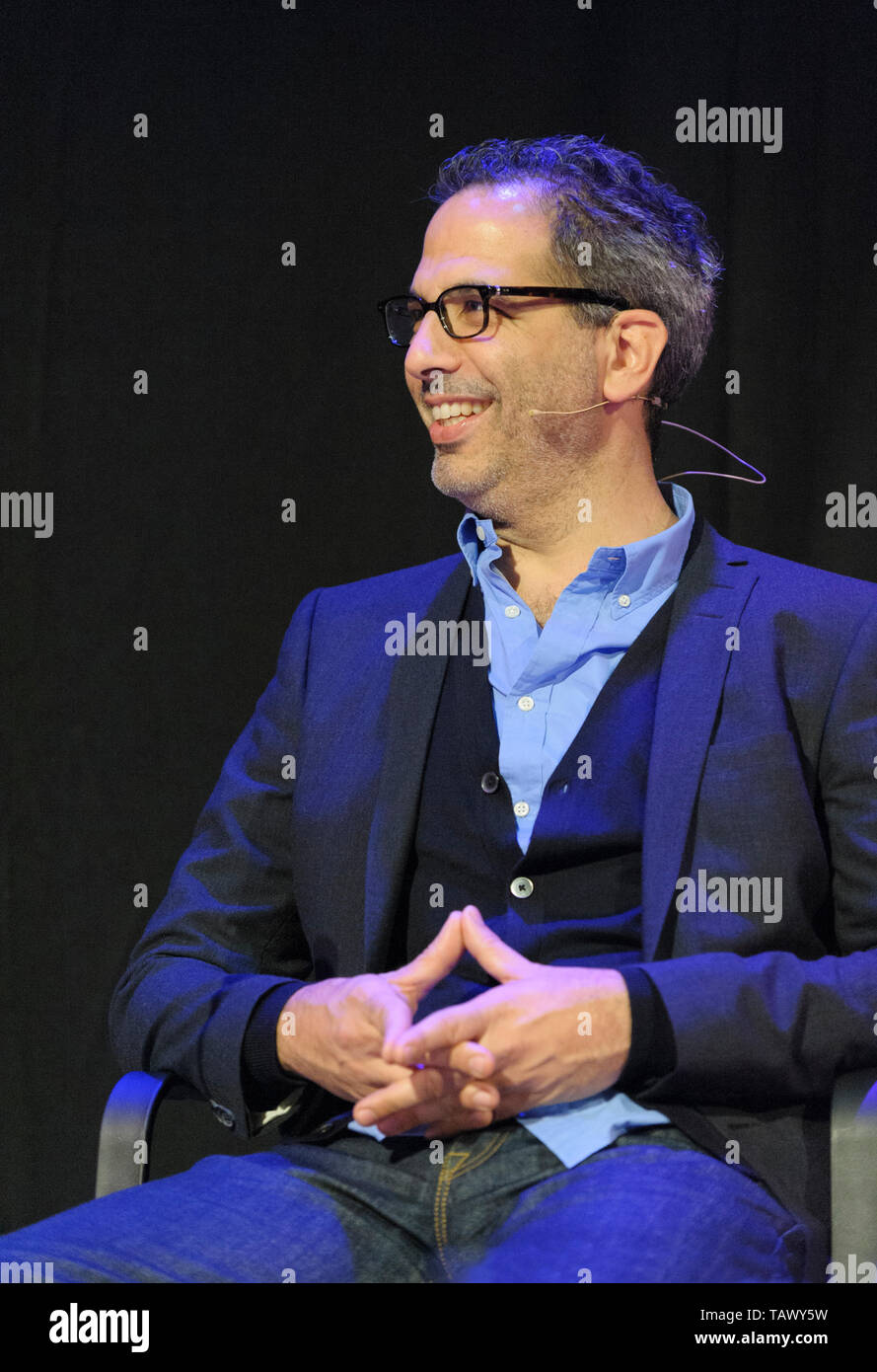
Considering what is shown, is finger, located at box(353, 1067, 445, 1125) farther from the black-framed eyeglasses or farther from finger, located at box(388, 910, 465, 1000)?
the black-framed eyeglasses

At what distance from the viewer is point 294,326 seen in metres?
2.74

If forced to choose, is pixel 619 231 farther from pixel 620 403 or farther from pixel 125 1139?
pixel 125 1139

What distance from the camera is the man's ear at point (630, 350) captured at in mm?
2213

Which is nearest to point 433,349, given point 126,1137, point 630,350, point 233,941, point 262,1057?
point 630,350

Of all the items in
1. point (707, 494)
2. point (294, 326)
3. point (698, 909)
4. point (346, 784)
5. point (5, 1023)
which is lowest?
point (5, 1023)

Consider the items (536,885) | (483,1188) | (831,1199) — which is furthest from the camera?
(536,885)

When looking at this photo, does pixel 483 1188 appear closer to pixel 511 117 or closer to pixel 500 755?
pixel 500 755

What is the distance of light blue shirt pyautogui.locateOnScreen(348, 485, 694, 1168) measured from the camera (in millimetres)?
1936

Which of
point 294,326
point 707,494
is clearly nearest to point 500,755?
point 707,494

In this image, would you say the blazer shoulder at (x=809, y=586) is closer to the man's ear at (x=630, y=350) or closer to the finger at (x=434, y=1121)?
the man's ear at (x=630, y=350)

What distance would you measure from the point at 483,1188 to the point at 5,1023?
53.6 inches

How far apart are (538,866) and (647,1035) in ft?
0.93

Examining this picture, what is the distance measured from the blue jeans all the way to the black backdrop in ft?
3.48

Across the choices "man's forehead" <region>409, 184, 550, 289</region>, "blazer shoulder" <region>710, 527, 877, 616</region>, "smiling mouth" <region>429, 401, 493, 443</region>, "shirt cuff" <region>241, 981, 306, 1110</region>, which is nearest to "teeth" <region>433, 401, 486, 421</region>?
"smiling mouth" <region>429, 401, 493, 443</region>
